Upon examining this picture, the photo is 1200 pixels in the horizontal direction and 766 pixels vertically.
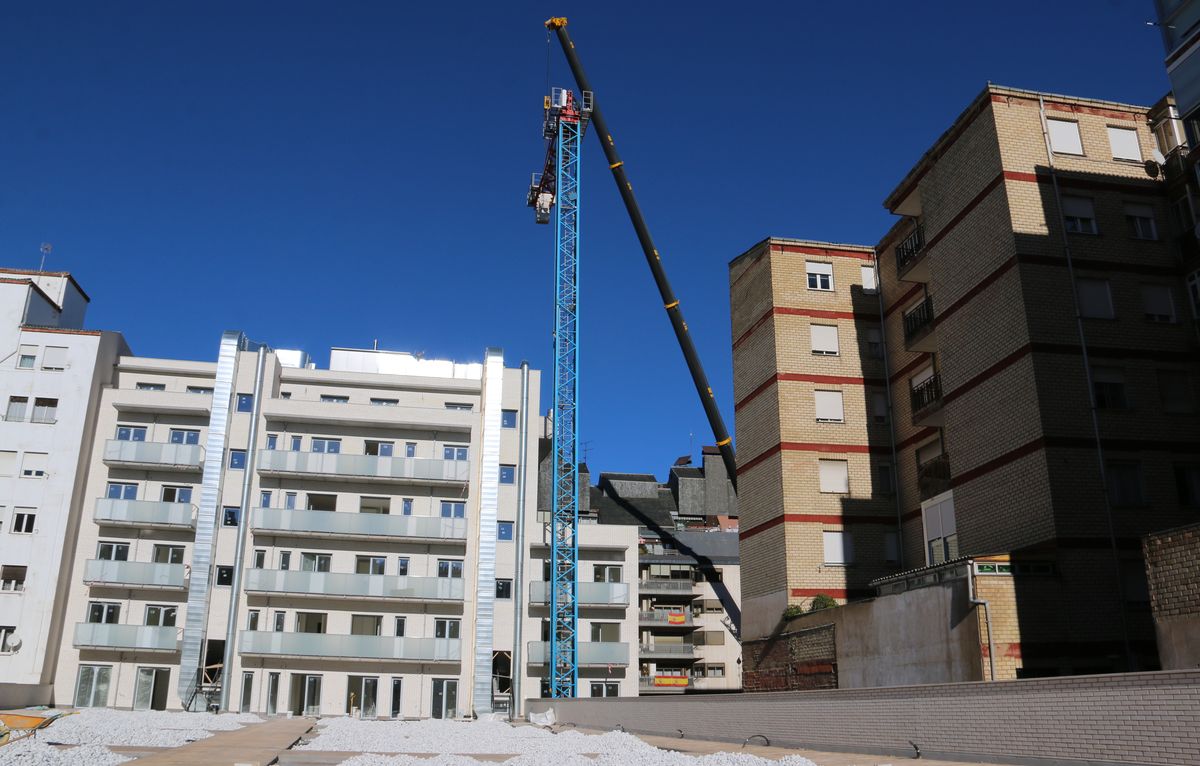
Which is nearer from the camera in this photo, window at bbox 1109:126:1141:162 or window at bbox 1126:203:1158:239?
window at bbox 1126:203:1158:239

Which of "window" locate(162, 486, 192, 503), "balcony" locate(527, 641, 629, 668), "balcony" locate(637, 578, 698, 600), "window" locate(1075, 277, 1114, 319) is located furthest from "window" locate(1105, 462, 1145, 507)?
"balcony" locate(637, 578, 698, 600)

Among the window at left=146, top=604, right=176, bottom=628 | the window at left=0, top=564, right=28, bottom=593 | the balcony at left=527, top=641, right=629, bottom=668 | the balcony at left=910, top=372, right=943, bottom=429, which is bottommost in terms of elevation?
the balcony at left=527, top=641, right=629, bottom=668

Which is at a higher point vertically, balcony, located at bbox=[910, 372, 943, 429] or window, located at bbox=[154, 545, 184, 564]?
balcony, located at bbox=[910, 372, 943, 429]

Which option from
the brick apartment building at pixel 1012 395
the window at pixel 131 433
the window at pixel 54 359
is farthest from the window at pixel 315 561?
the brick apartment building at pixel 1012 395

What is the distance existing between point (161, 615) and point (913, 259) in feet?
135

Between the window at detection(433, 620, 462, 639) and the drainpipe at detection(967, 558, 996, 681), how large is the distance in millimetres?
33059

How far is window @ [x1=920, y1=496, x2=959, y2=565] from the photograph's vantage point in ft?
105

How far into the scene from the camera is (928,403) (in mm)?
34281

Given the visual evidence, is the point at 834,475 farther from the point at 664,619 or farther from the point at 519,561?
the point at 664,619

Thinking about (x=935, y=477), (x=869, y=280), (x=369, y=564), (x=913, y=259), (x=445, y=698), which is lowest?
(x=445, y=698)

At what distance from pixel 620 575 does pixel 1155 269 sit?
114 ft

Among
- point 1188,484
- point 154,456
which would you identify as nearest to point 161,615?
point 154,456

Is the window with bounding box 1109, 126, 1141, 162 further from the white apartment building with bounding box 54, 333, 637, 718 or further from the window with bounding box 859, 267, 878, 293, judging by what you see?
the white apartment building with bounding box 54, 333, 637, 718

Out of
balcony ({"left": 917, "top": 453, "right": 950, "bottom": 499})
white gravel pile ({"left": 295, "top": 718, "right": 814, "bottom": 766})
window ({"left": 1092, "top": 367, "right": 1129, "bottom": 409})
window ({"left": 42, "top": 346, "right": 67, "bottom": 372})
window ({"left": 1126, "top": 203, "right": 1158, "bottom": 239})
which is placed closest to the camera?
white gravel pile ({"left": 295, "top": 718, "right": 814, "bottom": 766})
